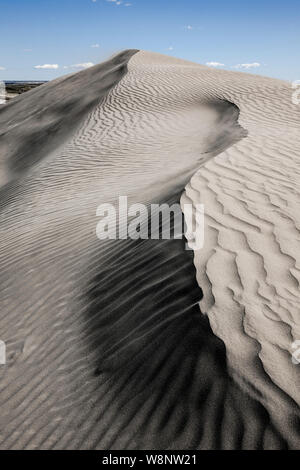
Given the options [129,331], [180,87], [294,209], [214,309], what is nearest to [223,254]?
[214,309]

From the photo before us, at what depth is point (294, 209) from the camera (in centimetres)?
386

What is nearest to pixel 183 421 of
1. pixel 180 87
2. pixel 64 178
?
pixel 64 178

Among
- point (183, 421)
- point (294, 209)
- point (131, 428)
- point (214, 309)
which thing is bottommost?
point (131, 428)

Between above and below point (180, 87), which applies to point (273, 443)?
below

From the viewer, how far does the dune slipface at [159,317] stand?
2.08 metres

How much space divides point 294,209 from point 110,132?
7.77 meters

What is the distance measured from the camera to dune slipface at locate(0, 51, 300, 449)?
6.82 ft

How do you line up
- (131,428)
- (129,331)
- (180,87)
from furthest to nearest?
1. (180,87)
2. (129,331)
3. (131,428)

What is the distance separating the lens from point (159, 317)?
9.01ft

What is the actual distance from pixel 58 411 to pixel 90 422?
0.30 meters

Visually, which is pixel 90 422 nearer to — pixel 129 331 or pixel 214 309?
pixel 129 331
